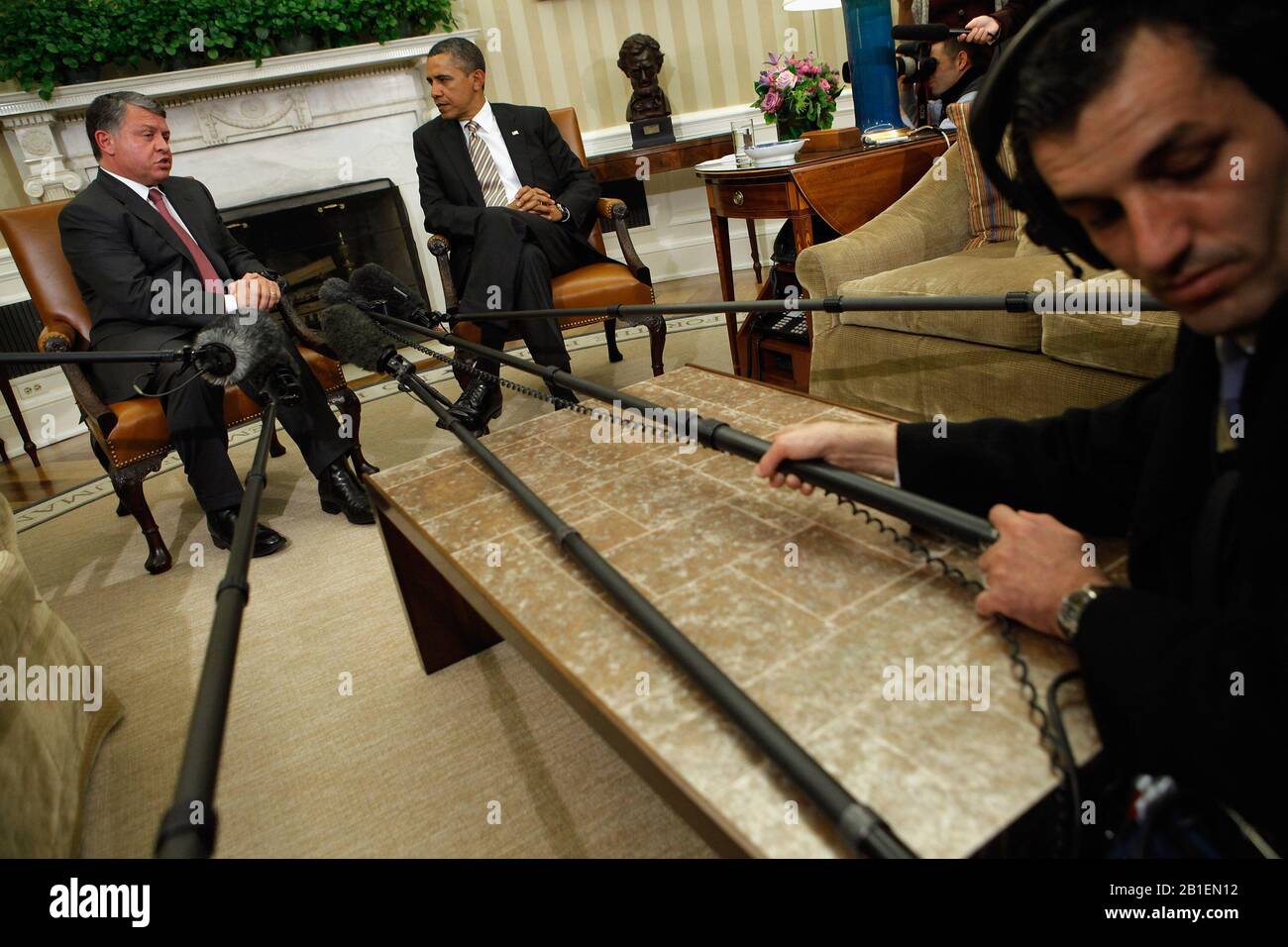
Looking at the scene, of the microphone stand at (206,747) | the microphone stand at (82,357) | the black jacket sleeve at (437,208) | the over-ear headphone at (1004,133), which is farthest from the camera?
the black jacket sleeve at (437,208)

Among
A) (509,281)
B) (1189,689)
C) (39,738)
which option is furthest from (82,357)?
(1189,689)

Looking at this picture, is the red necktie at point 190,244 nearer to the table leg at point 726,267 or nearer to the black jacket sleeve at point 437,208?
the black jacket sleeve at point 437,208

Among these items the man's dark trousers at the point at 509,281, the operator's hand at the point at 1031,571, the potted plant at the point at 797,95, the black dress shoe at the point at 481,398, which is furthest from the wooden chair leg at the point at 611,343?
the operator's hand at the point at 1031,571

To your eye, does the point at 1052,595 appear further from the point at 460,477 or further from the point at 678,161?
the point at 678,161

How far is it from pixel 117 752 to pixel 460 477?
900 millimetres

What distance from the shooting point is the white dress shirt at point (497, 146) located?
3.39 metres

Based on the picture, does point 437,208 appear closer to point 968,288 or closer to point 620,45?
point 968,288

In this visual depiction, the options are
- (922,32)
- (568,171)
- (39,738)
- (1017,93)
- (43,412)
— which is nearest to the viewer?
(1017,93)

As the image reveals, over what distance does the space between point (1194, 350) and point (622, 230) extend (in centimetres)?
282

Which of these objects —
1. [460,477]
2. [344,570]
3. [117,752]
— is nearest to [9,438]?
[344,570]

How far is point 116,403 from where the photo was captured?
243 centimetres

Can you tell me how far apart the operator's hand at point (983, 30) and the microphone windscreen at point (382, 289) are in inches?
77.8

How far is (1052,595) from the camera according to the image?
2.67ft

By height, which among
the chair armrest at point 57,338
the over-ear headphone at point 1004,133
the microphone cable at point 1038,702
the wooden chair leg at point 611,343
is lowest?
the wooden chair leg at point 611,343
